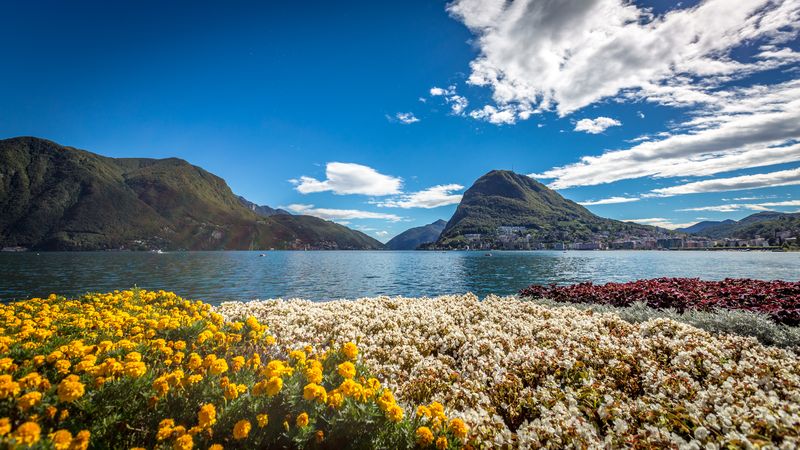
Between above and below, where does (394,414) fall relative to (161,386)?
below

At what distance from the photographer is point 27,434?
306 centimetres

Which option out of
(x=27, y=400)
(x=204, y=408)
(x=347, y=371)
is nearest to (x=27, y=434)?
(x=27, y=400)

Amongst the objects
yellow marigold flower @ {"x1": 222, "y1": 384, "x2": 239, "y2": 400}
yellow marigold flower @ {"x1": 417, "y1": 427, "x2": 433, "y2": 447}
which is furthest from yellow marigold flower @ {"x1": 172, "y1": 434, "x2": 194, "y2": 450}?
yellow marigold flower @ {"x1": 417, "y1": 427, "x2": 433, "y2": 447}

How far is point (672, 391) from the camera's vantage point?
18.8 feet

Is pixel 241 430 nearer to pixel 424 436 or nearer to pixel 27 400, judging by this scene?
pixel 424 436

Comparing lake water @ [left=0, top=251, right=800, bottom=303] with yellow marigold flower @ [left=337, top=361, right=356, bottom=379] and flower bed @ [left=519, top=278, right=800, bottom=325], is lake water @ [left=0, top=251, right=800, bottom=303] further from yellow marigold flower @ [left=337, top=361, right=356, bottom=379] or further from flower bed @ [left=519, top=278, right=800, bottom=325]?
yellow marigold flower @ [left=337, top=361, right=356, bottom=379]

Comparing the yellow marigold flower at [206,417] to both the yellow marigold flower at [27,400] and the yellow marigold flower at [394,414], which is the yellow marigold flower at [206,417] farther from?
the yellow marigold flower at [394,414]

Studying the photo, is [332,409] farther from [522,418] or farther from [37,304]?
[37,304]

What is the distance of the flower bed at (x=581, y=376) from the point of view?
4699 millimetres

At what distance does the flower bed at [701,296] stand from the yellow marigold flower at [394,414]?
10825 mm

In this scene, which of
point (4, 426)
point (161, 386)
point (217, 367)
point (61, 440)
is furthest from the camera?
point (217, 367)

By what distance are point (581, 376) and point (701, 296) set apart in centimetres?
933

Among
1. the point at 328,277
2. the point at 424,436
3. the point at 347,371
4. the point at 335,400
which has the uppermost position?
the point at 347,371

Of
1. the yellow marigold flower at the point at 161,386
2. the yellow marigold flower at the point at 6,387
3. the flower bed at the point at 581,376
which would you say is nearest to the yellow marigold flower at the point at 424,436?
the flower bed at the point at 581,376
